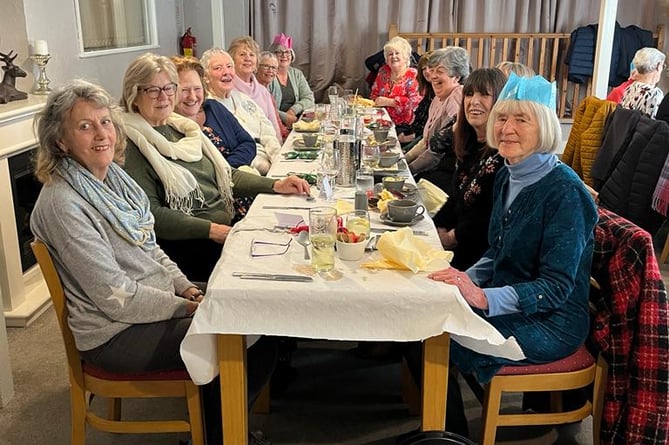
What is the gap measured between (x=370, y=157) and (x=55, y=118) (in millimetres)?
1477

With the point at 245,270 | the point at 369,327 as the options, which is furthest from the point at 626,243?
the point at 245,270

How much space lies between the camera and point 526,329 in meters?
1.73

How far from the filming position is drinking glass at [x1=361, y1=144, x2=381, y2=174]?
2857 mm

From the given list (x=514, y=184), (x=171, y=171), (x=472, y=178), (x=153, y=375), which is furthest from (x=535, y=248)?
(x=171, y=171)

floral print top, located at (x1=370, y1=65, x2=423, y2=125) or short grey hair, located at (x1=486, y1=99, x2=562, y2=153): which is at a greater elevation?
short grey hair, located at (x1=486, y1=99, x2=562, y2=153)

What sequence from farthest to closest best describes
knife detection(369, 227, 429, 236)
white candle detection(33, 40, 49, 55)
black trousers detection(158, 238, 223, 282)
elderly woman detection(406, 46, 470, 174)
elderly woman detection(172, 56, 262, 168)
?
elderly woman detection(406, 46, 470, 174) → white candle detection(33, 40, 49, 55) → elderly woman detection(172, 56, 262, 168) → black trousers detection(158, 238, 223, 282) → knife detection(369, 227, 429, 236)

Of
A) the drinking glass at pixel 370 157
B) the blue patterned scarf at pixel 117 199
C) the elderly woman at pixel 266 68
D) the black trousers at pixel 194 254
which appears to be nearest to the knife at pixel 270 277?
the blue patterned scarf at pixel 117 199

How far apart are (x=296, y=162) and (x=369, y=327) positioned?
61.5 inches

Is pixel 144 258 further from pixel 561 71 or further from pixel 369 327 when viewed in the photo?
pixel 561 71

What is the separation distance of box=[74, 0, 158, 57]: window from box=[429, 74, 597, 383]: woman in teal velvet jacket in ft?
10.4

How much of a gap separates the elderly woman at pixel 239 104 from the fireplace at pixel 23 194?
0.95 m

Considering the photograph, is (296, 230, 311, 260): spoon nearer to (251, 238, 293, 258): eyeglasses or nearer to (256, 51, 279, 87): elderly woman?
(251, 238, 293, 258): eyeglasses

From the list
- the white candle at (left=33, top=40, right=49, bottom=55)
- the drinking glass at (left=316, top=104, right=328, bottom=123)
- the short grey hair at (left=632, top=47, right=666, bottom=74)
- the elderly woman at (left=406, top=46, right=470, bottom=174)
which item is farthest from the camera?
the short grey hair at (left=632, top=47, right=666, bottom=74)

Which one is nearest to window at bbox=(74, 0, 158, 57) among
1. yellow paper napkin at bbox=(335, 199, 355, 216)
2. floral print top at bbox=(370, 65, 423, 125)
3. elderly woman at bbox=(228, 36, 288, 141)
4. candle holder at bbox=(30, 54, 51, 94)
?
candle holder at bbox=(30, 54, 51, 94)
